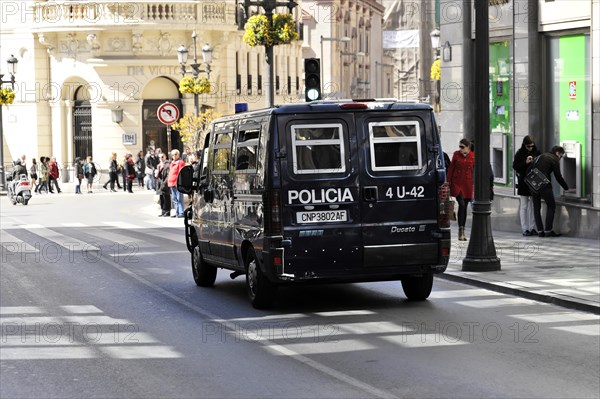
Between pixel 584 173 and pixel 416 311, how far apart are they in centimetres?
1022

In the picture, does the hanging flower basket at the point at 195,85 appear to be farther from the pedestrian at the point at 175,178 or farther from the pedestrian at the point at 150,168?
the pedestrian at the point at 175,178

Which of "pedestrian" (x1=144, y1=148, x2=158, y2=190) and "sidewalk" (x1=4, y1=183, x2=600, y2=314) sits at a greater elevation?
"pedestrian" (x1=144, y1=148, x2=158, y2=190)

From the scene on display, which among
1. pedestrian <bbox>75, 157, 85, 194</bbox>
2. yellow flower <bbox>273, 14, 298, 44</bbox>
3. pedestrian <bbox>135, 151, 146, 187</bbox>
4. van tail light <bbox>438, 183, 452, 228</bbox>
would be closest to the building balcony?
pedestrian <bbox>135, 151, 146, 187</bbox>

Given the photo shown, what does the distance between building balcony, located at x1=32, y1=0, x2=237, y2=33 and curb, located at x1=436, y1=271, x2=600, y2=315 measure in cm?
4346

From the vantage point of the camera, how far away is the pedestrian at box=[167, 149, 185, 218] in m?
33.2

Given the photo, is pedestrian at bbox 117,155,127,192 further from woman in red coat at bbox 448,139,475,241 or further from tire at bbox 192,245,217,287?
tire at bbox 192,245,217,287

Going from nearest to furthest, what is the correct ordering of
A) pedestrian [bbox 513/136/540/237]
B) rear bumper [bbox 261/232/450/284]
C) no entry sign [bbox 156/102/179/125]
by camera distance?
1. rear bumper [bbox 261/232/450/284]
2. pedestrian [bbox 513/136/540/237]
3. no entry sign [bbox 156/102/179/125]

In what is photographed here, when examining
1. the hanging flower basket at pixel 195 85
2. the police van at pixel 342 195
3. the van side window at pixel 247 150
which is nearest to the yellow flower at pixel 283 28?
the van side window at pixel 247 150

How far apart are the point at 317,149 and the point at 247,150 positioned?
102 centimetres

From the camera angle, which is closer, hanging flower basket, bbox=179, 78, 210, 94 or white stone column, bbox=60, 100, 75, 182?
hanging flower basket, bbox=179, 78, 210, 94

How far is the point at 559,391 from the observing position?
977cm

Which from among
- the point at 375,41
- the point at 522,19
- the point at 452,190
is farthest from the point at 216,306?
the point at 375,41

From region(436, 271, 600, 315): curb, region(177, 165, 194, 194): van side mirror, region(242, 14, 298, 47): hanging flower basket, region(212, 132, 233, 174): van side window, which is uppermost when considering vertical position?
region(242, 14, 298, 47): hanging flower basket

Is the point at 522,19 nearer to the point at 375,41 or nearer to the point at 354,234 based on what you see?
the point at 354,234
